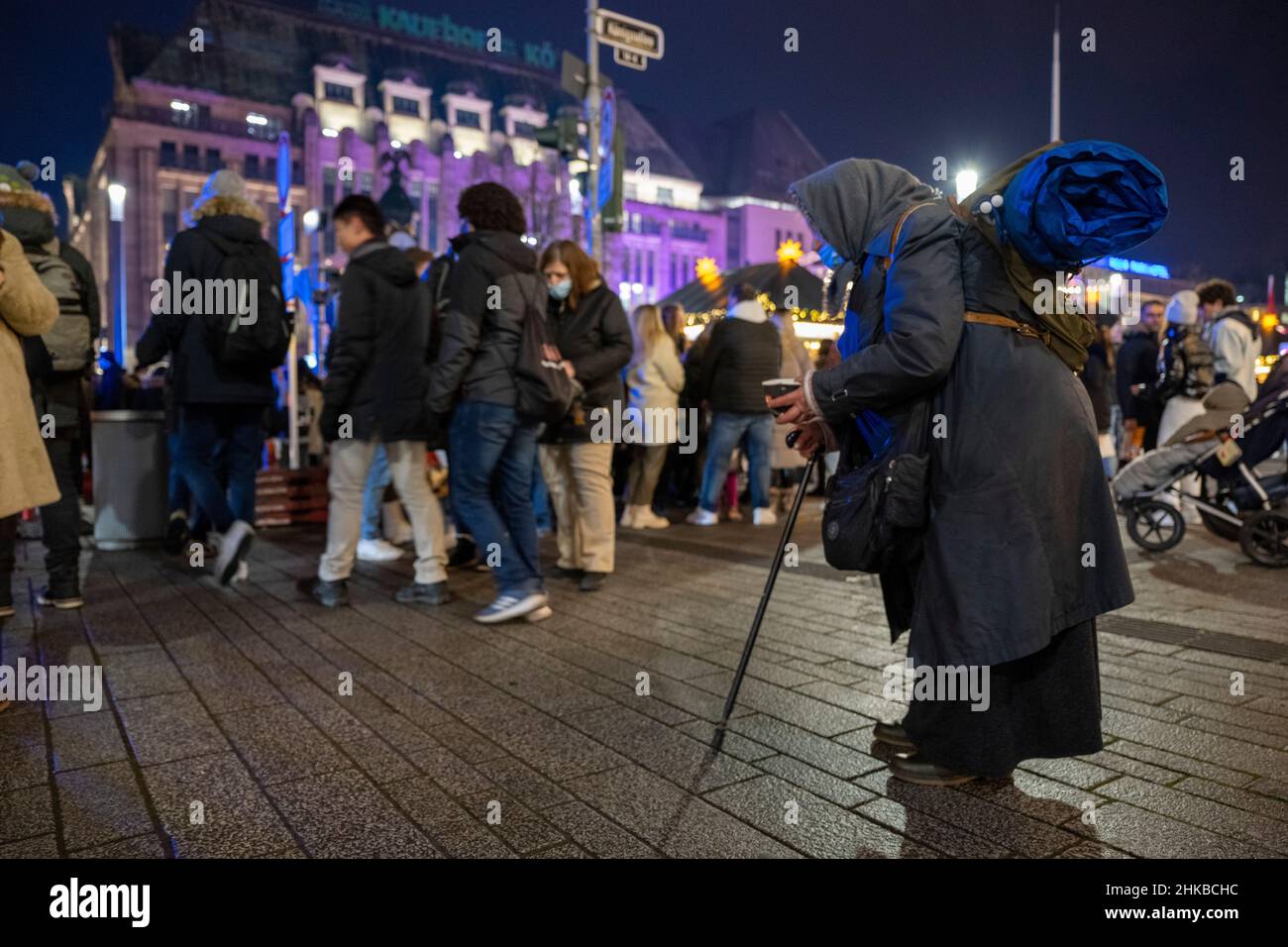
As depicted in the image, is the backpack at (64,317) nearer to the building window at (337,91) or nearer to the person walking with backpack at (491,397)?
the person walking with backpack at (491,397)

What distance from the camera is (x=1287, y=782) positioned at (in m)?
2.82

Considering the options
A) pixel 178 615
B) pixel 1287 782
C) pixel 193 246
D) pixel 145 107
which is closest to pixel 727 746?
pixel 1287 782

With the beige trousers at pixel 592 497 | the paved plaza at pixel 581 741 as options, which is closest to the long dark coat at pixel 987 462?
the paved plaza at pixel 581 741

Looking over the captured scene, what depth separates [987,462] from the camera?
104 inches

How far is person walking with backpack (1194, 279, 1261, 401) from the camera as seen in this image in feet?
28.0

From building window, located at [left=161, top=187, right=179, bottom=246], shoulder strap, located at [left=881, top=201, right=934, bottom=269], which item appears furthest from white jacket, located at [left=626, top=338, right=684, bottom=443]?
building window, located at [left=161, top=187, right=179, bottom=246]

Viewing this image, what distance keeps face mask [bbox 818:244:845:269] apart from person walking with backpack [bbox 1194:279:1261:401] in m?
6.72

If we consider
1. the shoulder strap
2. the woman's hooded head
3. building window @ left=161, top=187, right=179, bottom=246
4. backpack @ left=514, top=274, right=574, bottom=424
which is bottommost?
backpack @ left=514, top=274, right=574, bottom=424

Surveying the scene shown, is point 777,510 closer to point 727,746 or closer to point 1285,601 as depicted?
point 1285,601

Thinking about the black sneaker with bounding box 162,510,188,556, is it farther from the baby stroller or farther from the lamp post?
the lamp post

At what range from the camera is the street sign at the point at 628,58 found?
444 inches

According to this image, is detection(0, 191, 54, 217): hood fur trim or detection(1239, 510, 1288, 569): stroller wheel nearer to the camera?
detection(0, 191, 54, 217): hood fur trim

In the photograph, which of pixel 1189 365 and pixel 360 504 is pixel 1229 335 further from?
pixel 360 504

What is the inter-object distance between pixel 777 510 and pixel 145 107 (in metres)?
59.3
